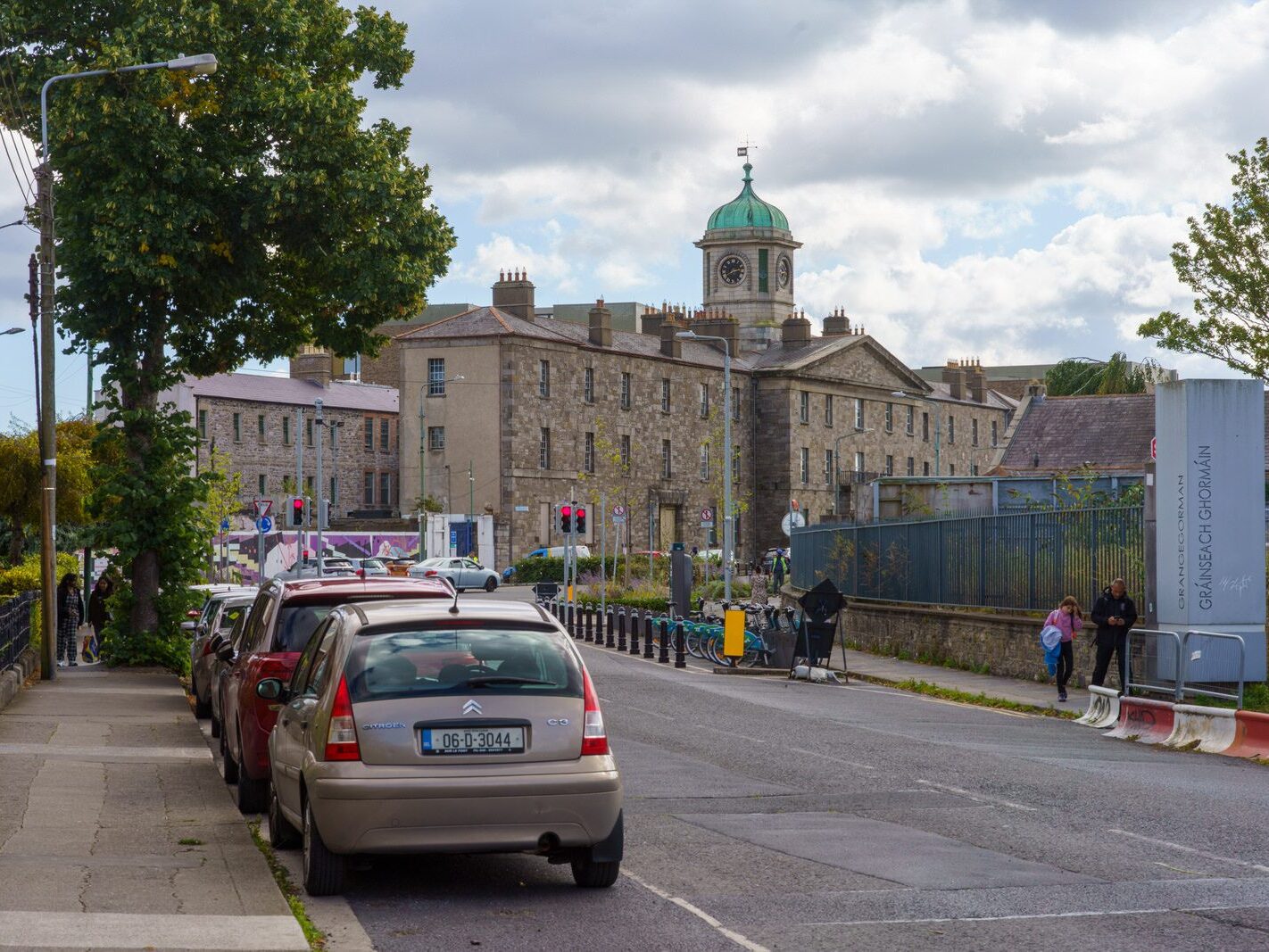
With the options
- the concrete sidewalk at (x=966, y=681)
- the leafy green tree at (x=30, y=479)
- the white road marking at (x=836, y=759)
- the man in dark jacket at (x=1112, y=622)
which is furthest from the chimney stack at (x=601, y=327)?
the white road marking at (x=836, y=759)

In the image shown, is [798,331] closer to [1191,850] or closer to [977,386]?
[977,386]

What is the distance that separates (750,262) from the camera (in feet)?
385

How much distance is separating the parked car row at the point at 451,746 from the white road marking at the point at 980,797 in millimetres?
4618

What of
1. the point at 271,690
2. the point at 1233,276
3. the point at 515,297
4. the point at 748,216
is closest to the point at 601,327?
the point at 515,297

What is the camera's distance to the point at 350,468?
9112cm

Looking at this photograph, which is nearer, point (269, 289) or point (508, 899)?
point (508, 899)

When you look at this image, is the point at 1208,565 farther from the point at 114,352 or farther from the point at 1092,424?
the point at 1092,424

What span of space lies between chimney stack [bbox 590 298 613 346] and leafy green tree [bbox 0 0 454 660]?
59.2 m

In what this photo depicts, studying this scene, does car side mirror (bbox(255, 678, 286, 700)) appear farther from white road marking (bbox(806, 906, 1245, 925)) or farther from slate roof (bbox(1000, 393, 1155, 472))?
slate roof (bbox(1000, 393, 1155, 472))

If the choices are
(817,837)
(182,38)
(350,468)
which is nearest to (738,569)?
(350,468)

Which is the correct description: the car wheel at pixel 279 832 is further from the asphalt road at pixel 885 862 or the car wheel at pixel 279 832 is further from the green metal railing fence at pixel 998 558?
the green metal railing fence at pixel 998 558

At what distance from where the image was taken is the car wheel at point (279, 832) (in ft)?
33.9

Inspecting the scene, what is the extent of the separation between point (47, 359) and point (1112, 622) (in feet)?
53.7

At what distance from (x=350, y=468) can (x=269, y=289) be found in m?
63.3
